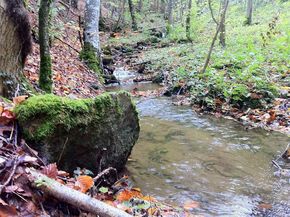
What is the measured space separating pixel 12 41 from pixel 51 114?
1315mm

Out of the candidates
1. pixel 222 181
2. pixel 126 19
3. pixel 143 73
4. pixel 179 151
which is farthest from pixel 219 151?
pixel 126 19

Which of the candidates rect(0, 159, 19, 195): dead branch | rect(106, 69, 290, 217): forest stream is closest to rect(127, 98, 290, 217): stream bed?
rect(106, 69, 290, 217): forest stream

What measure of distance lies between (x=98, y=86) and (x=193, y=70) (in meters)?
4.22

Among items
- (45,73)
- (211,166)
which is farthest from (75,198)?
(45,73)

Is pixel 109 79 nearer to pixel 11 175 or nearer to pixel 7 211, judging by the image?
pixel 11 175

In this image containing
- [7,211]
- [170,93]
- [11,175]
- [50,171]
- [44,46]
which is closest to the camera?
[7,211]

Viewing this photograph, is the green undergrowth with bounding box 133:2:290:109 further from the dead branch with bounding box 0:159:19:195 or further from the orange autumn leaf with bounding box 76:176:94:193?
the dead branch with bounding box 0:159:19:195

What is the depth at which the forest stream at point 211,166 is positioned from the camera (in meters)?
4.35

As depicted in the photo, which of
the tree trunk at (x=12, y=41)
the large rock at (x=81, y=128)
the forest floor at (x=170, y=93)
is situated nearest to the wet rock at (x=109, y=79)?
the forest floor at (x=170, y=93)

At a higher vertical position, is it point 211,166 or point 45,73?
point 45,73

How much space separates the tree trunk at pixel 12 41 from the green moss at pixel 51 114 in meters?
0.83

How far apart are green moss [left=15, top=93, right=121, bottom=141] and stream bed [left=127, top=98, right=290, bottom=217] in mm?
1306

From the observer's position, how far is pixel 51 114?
3613 millimetres

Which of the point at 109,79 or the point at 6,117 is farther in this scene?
the point at 109,79
